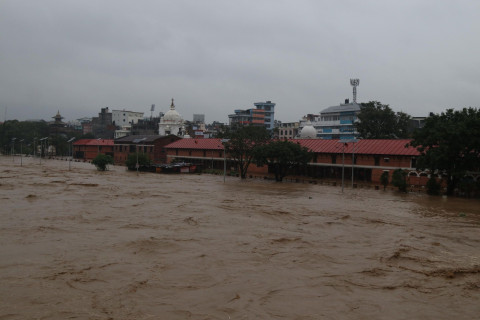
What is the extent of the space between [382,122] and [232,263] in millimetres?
51415

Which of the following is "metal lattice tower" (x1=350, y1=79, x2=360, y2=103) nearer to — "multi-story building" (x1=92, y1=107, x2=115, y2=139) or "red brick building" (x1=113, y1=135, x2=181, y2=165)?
"red brick building" (x1=113, y1=135, x2=181, y2=165)

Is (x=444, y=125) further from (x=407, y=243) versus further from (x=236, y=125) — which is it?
(x=236, y=125)

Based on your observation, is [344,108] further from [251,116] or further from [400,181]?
[400,181]

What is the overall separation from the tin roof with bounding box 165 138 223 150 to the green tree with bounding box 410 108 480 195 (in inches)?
1300

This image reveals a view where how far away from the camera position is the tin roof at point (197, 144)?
6470cm

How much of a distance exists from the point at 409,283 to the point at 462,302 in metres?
1.50

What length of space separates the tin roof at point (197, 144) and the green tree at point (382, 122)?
2033 cm

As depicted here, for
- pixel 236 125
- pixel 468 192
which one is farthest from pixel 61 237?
pixel 236 125

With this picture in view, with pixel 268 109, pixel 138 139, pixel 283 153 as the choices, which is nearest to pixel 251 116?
pixel 268 109

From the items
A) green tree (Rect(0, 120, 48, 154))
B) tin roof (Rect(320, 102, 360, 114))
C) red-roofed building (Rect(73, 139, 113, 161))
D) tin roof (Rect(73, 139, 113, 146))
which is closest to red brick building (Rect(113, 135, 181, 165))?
red-roofed building (Rect(73, 139, 113, 161))

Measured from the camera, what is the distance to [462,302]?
34.1 ft

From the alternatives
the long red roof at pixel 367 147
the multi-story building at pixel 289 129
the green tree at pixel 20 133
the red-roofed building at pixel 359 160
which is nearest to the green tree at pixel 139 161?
the red-roofed building at pixel 359 160

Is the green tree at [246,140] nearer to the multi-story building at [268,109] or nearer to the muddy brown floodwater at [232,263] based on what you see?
the muddy brown floodwater at [232,263]

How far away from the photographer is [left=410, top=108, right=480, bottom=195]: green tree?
32.2 metres
